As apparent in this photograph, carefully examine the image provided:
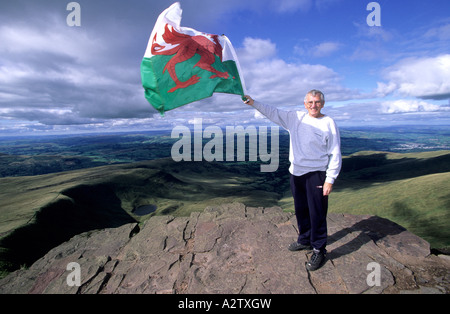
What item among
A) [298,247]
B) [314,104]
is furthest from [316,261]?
[314,104]

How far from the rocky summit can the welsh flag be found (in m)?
5.38

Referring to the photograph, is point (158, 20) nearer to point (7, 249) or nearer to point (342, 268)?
point (342, 268)

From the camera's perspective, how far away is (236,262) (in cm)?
684

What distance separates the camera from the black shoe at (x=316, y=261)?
20.1 feet

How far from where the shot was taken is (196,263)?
23.1ft

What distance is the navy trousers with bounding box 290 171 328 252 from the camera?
620 centimetres

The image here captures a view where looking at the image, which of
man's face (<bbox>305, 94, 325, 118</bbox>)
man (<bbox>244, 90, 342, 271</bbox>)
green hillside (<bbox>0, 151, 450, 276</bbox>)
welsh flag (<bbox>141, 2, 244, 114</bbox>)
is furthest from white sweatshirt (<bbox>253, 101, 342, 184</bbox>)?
green hillside (<bbox>0, 151, 450, 276</bbox>)

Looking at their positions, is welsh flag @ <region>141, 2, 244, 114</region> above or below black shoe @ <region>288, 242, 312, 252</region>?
above

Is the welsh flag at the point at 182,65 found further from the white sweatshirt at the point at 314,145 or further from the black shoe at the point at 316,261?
the black shoe at the point at 316,261

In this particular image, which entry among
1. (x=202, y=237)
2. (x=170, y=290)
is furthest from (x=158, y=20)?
(x=170, y=290)

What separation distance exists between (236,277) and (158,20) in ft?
29.8

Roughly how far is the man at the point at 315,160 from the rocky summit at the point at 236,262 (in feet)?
3.14

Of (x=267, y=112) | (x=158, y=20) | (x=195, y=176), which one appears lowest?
(x=195, y=176)

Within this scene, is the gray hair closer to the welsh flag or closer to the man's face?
the man's face
